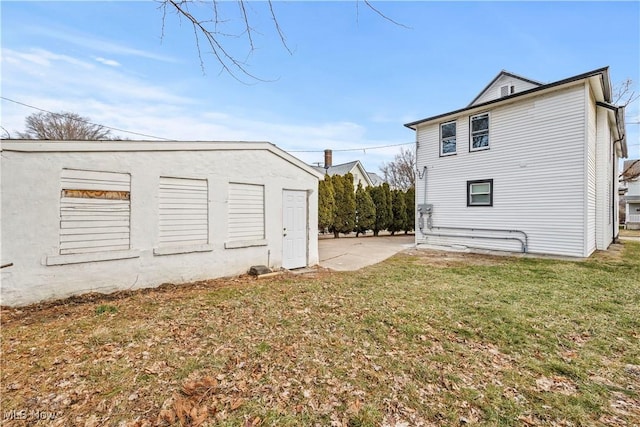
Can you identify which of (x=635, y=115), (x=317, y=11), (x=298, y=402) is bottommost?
(x=298, y=402)

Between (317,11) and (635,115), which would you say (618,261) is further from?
(635,115)

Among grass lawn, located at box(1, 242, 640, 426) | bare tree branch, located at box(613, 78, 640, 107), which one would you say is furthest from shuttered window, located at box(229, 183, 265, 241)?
bare tree branch, located at box(613, 78, 640, 107)

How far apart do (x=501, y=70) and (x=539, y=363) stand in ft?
51.1

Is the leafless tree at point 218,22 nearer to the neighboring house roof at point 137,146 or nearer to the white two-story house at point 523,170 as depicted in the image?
the neighboring house roof at point 137,146

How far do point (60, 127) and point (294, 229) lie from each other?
77.9 feet

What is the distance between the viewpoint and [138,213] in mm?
5273

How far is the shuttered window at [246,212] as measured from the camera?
21.3 feet

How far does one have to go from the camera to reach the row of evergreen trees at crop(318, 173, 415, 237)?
50.4 ft

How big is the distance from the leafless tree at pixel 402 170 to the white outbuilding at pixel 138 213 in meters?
28.0

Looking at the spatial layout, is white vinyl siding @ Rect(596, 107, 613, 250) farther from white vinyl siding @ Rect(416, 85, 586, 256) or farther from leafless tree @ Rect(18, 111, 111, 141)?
leafless tree @ Rect(18, 111, 111, 141)

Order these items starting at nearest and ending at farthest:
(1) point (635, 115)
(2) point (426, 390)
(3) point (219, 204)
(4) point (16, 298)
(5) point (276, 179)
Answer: (2) point (426, 390)
(4) point (16, 298)
(3) point (219, 204)
(5) point (276, 179)
(1) point (635, 115)

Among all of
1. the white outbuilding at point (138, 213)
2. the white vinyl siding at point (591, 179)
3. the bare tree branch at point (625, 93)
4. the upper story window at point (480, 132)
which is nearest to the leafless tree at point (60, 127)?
the white outbuilding at point (138, 213)

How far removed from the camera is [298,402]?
235cm

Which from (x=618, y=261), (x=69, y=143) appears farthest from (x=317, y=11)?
(x=618, y=261)
